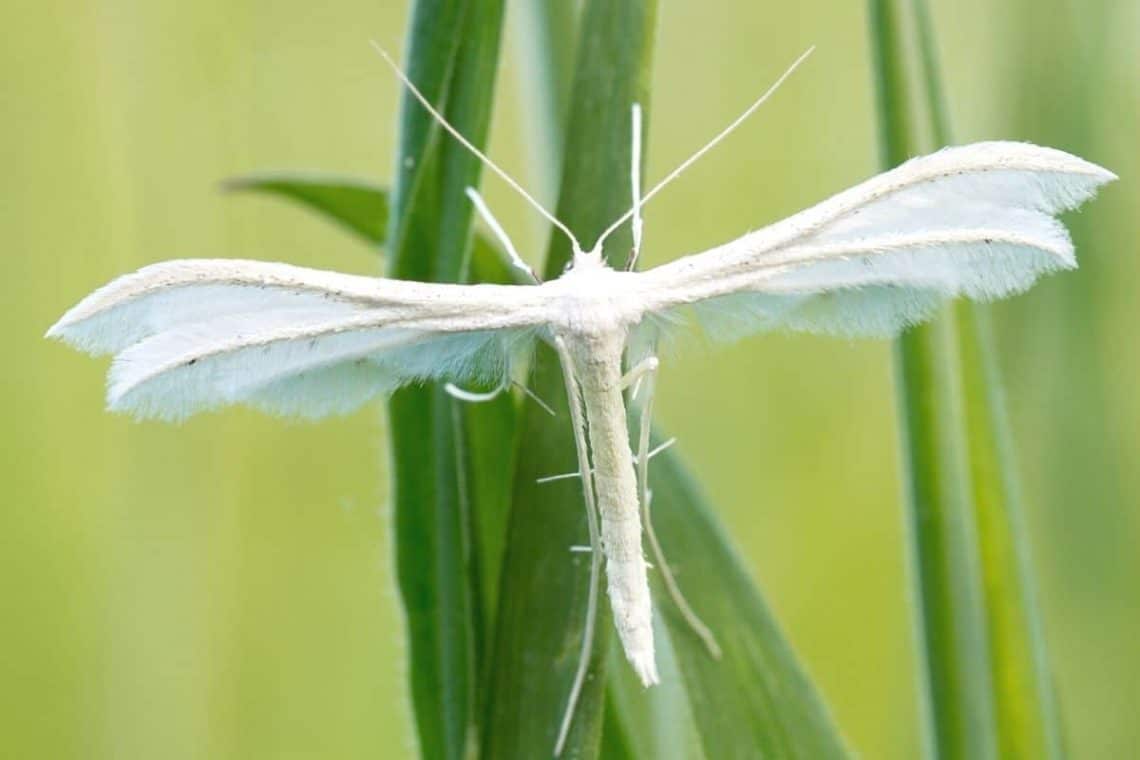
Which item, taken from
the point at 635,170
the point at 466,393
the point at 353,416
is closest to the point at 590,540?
the point at 466,393

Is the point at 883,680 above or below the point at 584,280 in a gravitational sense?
below

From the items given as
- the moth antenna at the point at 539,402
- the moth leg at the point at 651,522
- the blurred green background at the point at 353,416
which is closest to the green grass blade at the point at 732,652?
A: the moth leg at the point at 651,522

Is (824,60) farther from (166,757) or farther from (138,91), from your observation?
(166,757)

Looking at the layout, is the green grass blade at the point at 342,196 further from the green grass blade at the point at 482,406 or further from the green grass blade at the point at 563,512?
the green grass blade at the point at 563,512

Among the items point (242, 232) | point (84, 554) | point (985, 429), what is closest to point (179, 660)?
point (84, 554)

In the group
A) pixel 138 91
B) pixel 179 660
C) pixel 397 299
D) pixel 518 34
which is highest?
pixel 138 91

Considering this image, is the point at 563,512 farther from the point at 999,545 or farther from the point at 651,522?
the point at 999,545
